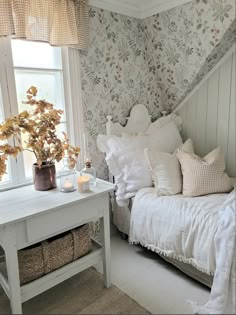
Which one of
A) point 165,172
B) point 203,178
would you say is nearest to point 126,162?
point 165,172

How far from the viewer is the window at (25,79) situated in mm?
1638

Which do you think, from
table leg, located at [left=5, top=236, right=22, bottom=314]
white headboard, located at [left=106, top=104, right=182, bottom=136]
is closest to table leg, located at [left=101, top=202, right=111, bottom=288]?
table leg, located at [left=5, top=236, right=22, bottom=314]

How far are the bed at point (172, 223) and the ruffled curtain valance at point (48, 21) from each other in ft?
2.29

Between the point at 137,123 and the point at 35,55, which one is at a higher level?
the point at 35,55

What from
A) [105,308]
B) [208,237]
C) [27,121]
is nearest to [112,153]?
[27,121]

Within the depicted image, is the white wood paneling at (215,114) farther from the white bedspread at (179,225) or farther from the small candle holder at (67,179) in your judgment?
the small candle holder at (67,179)

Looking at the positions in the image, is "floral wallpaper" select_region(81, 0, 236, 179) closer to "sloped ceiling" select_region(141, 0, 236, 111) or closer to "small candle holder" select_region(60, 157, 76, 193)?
"sloped ceiling" select_region(141, 0, 236, 111)

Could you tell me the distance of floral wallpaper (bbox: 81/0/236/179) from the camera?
6.11 feet

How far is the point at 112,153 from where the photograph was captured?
2020 millimetres

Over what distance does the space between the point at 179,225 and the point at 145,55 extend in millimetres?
1561

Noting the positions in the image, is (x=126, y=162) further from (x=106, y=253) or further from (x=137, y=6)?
(x=137, y=6)

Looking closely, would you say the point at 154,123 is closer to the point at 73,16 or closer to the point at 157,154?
the point at 157,154

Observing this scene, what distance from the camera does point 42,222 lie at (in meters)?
1.29

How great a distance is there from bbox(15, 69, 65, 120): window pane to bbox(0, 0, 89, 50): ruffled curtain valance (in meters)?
0.26
